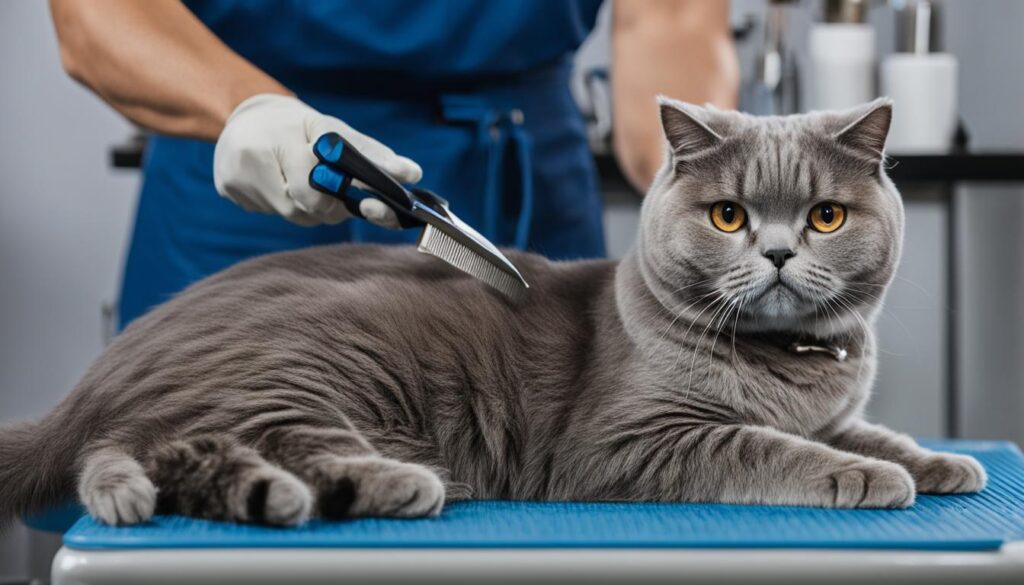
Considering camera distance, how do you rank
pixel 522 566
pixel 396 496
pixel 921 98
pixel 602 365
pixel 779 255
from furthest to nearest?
1. pixel 921 98
2. pixel 602 365
3. pixel 779 255
4. pixel 396 496
5. pixel 522 566

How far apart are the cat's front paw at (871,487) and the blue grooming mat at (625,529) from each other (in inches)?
0.6

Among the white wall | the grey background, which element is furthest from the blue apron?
the white wall

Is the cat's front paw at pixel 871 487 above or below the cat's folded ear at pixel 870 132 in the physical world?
below

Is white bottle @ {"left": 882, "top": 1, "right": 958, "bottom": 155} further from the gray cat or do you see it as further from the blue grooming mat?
the blue grooming mat

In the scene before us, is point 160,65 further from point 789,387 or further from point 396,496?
point 789,387

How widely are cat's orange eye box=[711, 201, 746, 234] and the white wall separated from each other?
2147mm

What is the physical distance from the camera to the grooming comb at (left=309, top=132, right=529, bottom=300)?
1.10 m

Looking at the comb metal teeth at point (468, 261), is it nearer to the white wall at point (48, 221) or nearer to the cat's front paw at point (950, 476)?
the cat's front paw at point (950, 476)

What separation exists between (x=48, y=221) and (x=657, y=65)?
181 centimetres

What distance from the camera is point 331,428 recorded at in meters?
1.03

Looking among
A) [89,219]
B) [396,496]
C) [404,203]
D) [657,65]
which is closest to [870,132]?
[404,203]

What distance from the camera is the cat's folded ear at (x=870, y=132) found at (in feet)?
3.61

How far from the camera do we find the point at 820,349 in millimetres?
1159

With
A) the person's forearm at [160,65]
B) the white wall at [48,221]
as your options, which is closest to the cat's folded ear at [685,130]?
the person's forearm at [160,65]
